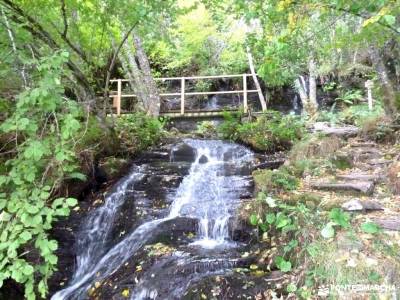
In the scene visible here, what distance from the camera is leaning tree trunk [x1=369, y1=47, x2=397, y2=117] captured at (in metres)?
6.96

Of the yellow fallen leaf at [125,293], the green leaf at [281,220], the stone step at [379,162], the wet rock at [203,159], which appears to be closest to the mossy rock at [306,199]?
the green leaf at [281,220]

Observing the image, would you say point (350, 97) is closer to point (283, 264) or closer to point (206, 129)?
point (206, 129)

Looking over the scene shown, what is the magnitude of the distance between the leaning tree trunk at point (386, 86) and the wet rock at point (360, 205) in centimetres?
324

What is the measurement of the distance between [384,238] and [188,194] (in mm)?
3579

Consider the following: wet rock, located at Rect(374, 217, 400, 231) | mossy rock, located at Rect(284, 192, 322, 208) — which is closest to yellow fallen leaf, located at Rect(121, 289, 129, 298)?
mossy rock, located at Rect(284, 192, 322, 208)

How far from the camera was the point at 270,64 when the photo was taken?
444cm

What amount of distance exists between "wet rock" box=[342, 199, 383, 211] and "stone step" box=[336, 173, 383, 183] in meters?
0.91

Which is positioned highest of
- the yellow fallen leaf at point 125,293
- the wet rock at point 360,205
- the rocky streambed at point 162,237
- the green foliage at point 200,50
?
the green foliage at point 200,50

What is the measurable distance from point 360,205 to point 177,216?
2550 mm

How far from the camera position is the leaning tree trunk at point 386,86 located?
22.8ft

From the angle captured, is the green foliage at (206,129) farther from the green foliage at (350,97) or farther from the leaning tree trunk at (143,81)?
the green foliage at (350,97)

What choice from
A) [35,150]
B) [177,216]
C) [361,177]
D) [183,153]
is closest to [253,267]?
[177,216]

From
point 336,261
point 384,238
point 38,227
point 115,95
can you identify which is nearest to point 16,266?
point 38,227

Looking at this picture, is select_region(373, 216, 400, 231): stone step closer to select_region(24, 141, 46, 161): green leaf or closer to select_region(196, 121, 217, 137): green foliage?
select_region(24, 141, 46, 161): green leaf
